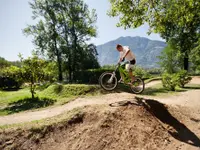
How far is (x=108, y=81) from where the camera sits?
9445 mm

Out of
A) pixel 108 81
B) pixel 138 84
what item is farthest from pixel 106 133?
pixel 138 84

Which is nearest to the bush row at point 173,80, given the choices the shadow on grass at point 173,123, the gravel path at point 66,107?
the gravel path at point 66,107

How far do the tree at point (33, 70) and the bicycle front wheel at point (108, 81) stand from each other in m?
6.11

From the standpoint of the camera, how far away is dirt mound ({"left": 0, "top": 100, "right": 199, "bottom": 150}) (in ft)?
21.0

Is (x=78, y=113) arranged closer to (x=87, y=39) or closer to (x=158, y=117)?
(x=158, y=117)

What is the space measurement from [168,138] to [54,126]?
411 cm

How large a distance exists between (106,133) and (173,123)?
3.26 meters

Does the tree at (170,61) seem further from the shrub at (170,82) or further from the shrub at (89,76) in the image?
the shrub at (89,76)

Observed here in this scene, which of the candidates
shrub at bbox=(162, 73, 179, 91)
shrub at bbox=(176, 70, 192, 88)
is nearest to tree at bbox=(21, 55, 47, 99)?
shrub at bbox=(162, 73, 179, 91)

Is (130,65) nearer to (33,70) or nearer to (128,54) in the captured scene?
(128,54)

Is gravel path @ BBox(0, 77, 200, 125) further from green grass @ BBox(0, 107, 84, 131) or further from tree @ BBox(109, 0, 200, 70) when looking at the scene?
tree @ BBox(109, 0, 200, 70)

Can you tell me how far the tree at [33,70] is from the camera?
13.8 metres

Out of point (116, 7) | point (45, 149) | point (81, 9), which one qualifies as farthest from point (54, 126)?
point (81, 9)

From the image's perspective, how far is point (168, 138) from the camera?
7129mm
